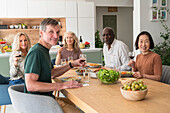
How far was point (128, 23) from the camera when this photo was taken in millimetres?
11422

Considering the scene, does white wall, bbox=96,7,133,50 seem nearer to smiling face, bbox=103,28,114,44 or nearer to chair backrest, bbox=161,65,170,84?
smiling face, bbox=103,28,114,44

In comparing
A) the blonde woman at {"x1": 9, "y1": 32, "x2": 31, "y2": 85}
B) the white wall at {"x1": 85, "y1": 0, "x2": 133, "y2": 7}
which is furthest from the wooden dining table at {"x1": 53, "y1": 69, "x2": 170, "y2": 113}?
the white wall at {"x1": 85, "y1": 0, "x2": 133, "y2": 7}

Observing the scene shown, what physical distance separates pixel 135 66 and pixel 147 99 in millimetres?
1360

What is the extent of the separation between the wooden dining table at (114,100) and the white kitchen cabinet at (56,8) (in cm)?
586

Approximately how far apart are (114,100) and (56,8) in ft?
21.2

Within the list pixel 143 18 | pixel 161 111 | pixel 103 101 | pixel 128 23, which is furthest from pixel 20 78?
pixel 128 23

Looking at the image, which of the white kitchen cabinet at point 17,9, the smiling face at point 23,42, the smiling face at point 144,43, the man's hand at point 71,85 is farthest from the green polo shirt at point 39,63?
the white kitchen cabinet at point 17,9

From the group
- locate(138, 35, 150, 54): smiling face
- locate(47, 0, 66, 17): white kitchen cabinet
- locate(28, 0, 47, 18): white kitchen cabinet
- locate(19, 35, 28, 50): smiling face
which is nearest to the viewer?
locate(138, 35, 150, 54): smiling face

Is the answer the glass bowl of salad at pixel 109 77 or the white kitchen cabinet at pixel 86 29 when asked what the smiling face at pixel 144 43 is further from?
the white kitchen cabinet at pixel 86 29

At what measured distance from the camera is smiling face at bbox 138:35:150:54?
8.93ft

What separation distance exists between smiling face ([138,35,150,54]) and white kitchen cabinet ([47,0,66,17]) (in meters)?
5.28

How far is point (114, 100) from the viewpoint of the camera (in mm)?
1582

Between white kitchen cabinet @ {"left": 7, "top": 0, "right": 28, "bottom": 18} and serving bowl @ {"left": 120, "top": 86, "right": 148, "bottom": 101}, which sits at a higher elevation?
white kitchen cabinet @ {"left": 7, "top": 0, "right": 28, "bottom": 18}

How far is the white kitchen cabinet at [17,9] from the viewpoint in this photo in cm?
711
